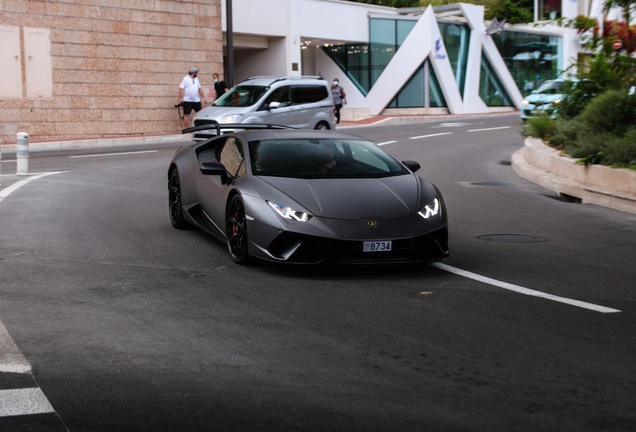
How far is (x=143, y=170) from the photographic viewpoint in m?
16.4

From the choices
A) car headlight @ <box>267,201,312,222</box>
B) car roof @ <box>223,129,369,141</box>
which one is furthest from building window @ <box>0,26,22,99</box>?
car headlight @ <box>267,201,312,222</box>

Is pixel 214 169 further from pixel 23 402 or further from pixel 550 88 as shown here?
pixel 550 88

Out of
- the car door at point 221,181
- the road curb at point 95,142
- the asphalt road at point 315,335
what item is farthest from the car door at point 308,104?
the car door at point 221,181

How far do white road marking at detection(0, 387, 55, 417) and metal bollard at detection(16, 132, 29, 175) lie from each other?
12.1 m

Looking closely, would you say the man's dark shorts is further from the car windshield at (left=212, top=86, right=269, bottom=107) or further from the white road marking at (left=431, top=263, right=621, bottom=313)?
the white road marking at (left=431, top=263, right=621, bottom=313)

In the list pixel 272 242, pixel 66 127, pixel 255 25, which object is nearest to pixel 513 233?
pixel 272 242

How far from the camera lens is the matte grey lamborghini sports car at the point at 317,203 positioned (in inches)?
257

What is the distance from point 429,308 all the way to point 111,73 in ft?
81.3

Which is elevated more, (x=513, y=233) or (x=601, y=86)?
(x=601, y=86)

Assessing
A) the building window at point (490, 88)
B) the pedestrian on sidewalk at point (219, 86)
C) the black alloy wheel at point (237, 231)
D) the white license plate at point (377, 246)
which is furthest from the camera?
the building window at point (490, 88)

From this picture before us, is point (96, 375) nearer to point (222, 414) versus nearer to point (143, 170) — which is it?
point (222, 414)

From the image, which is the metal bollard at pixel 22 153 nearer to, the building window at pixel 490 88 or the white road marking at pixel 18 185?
the white road marking at pixel 18 185

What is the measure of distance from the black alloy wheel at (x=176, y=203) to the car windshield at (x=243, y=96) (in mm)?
12420

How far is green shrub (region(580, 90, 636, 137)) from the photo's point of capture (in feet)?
43.3
